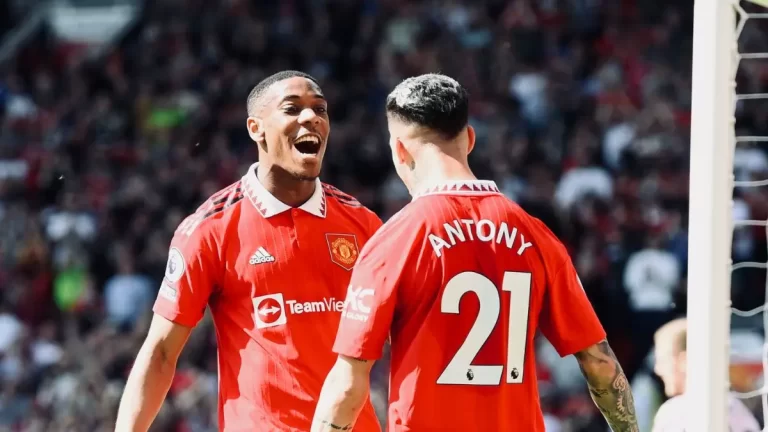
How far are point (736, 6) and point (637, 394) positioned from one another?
19.9ft

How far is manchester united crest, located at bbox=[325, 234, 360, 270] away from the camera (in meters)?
4.70

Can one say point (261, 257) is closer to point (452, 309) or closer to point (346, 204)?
point (346, 204)

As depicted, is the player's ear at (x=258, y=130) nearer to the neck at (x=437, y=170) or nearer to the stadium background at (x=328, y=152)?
the neck at (x=437, y=170)

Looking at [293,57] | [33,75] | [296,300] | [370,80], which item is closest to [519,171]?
[370,80]

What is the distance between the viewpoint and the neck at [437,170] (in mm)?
3713

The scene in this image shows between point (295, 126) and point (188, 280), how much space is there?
710 mm

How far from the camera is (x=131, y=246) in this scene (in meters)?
11.8

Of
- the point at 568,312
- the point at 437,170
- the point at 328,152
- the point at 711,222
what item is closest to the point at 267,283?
the point at 437,170

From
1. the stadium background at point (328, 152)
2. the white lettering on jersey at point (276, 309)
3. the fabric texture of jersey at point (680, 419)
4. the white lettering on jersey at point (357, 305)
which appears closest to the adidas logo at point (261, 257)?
the white lettering on jersey at point (276, 309)

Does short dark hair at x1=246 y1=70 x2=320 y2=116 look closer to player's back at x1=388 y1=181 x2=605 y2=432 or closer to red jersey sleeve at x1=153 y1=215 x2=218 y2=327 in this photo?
red jersey sleeve at x1=153 y1=215 x2=218 y2=327

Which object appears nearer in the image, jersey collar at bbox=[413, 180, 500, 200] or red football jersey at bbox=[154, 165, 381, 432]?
jersey collar at bbox=[413, 180, 500, 200]

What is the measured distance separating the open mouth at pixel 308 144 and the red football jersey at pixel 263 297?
0.22 m

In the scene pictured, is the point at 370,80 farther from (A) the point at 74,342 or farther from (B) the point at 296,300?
(B) the point at 296,300

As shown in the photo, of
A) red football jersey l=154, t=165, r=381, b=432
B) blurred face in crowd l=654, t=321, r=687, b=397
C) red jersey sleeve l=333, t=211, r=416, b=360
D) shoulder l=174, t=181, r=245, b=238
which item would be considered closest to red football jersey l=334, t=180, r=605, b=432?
red jersey sleeve l=333, t=211, r=416, b=360
